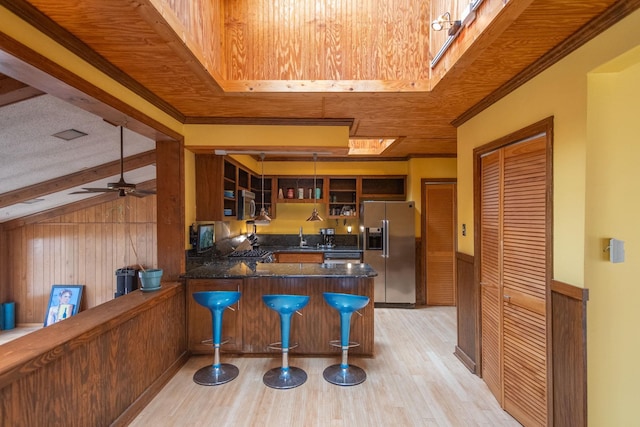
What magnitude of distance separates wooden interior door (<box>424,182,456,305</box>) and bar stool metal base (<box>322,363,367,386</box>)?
251cm

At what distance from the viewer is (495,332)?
2.43 meters

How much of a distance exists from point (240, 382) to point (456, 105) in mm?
3166

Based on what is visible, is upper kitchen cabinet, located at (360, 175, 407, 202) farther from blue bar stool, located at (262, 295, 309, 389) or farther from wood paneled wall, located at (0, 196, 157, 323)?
wood paneled wall, located at (0, 196, 157, 323)

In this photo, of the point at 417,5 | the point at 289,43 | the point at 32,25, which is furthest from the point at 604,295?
the point at 32,25

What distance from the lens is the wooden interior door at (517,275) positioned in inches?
75.7

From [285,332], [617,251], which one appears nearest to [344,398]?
[285,332]

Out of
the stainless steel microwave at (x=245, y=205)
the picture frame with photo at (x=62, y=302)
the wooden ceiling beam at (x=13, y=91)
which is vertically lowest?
the picture frame with photo at (x=62, y=302)

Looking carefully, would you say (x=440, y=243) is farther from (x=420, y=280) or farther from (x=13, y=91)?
(x=13, y=91)

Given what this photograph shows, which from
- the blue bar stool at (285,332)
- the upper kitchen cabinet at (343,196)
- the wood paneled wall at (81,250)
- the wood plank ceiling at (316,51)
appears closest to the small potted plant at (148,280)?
the blue bar stool at (285,332)

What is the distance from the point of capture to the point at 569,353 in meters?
1.70

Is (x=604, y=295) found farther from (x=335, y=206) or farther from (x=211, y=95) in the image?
(x=335, y=206)

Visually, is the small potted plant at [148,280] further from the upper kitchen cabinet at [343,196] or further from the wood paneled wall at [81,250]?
the upper kitchen cabinet at [343,196]

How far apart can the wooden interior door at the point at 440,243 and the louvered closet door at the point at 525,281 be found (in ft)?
8.26

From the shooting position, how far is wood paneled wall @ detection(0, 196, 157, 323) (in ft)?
16.9
